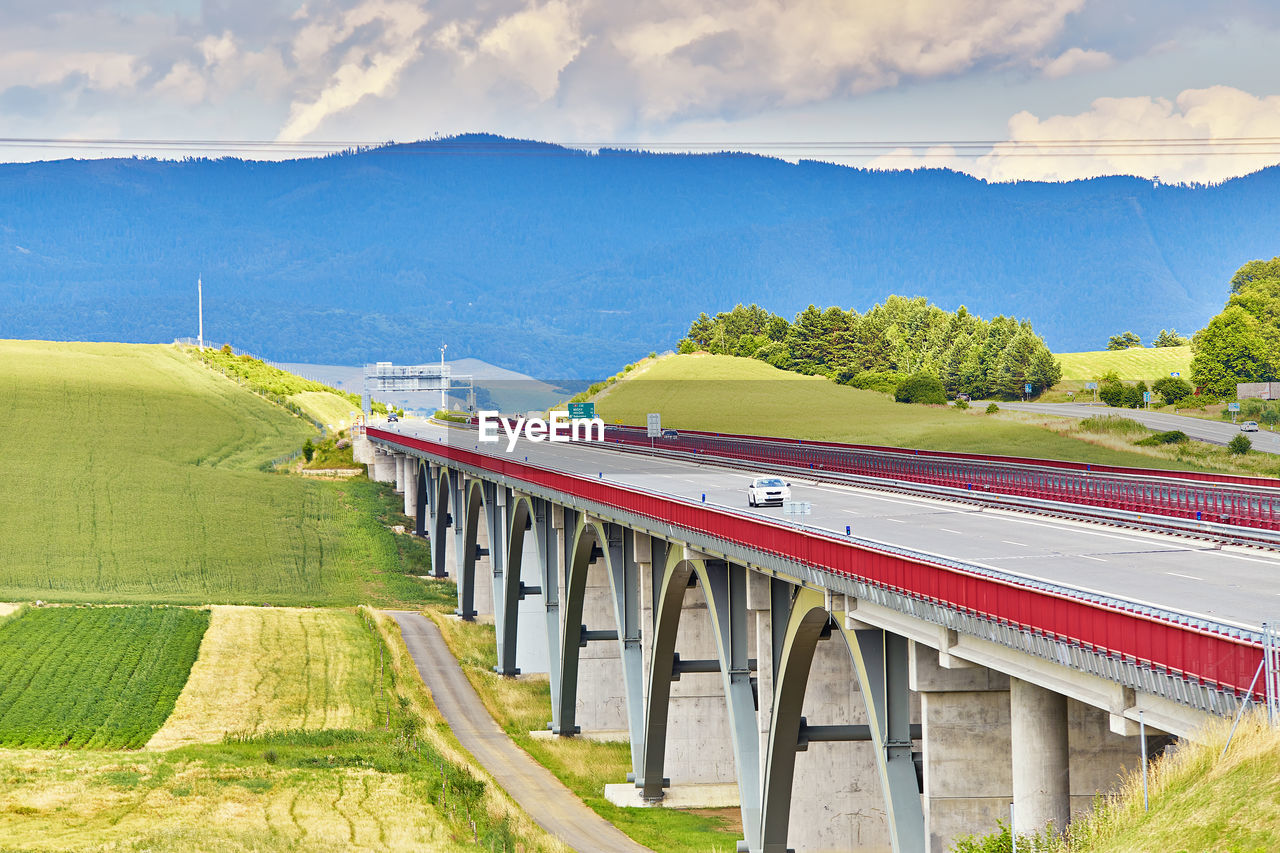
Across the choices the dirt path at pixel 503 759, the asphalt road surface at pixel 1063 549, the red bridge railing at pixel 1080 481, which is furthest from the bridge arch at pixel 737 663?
the red bridge railing at pixel 1080 481

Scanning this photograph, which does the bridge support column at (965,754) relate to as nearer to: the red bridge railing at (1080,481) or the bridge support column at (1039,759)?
the bridge support column at (1039,759)

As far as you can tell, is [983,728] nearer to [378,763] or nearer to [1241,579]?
[1241,579]

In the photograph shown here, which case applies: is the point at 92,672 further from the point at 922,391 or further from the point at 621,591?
the point at 922,391

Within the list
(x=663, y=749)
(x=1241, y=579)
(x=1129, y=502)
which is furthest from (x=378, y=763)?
(x=1241, y=579)

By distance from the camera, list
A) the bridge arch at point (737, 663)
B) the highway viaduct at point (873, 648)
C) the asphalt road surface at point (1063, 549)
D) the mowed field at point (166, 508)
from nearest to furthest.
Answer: the highway viaduct at point (873, 648) → the asphalt road surface at point (1063, 549) → the bridge arch at point (737, 663) → the mowed field at point (166, 508)

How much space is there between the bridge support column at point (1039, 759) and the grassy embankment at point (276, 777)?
1899 centimetres

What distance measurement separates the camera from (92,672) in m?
55.4

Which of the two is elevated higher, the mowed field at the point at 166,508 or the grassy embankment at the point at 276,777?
the mowed field at the point at 166,508

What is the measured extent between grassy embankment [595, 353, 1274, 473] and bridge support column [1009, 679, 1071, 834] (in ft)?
227

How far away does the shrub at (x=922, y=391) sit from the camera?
163125 mm

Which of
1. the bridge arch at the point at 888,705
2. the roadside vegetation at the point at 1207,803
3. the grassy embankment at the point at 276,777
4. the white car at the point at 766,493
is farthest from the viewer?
the white car at the point at 766,493

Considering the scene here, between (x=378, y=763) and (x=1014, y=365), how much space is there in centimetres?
15377

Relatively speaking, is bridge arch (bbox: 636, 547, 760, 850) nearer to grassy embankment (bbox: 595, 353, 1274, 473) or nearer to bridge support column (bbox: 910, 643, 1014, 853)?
bridge support column (bbox: 910, 643, 1014, 853)

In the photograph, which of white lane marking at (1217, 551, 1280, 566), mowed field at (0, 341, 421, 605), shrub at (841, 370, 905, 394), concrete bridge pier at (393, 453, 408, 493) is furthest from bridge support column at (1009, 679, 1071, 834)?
shrub at (841, 370, 905, 394)
